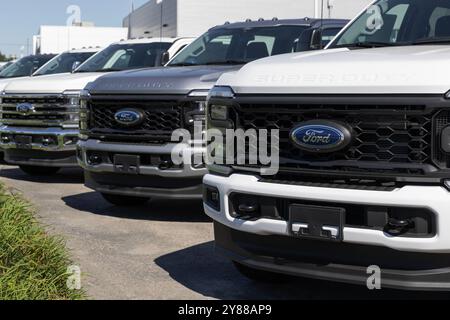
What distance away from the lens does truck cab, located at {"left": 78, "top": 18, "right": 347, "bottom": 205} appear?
6055 millimetres

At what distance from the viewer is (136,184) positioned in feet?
20.8

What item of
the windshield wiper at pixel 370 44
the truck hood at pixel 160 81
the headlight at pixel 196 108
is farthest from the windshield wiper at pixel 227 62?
the windshield wiper at pixel 370 44

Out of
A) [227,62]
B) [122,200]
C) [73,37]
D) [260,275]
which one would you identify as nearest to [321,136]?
[260,275]

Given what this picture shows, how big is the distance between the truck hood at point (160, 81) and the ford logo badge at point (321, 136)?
8.36 ft

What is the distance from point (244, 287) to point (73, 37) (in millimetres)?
43161

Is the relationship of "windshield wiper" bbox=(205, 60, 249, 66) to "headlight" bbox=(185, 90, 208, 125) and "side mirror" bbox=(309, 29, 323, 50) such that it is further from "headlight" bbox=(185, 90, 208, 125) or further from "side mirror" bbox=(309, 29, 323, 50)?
"side mirror" bbox=(309, 29, 323, 50)

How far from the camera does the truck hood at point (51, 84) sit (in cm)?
874

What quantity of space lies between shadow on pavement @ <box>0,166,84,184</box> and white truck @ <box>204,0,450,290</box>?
5542 mm

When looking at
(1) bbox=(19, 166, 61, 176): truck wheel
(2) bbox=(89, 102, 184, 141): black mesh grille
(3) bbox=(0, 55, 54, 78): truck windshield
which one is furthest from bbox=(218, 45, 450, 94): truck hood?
(3) bbox=(0, 55, 54, 78): truck windshield

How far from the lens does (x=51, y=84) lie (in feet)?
29.0

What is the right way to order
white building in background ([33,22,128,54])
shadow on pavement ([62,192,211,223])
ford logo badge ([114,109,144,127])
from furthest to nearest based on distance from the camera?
white building in background ([33,22,128,54]) → shadow on pavement ([62,192,211,223]) → ford logo badge ([114,109,144,127])

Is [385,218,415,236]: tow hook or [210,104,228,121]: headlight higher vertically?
[210,104,228,121]: headlight
